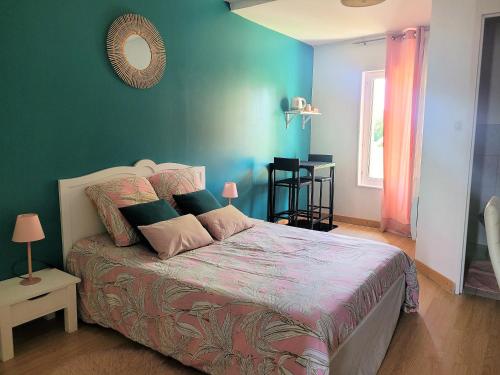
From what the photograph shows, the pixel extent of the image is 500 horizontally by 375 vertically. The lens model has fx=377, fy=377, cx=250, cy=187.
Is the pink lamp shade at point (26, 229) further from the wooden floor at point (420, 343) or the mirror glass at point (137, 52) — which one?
the mirror glass at point (137, 52)

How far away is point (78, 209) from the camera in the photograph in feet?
8.79

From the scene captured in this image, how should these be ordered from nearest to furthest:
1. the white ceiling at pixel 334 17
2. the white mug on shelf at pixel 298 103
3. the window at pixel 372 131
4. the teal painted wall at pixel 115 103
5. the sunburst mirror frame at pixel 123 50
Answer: the teal painted wall at pixel 115 103 → the sunburst mirror frame at pixel 123 50 → the white ceiling at pixel 334 17 → the white mug on shelf at pixel 298 103 → the window at pixel 372 131

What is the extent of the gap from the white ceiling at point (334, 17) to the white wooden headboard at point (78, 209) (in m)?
2.19

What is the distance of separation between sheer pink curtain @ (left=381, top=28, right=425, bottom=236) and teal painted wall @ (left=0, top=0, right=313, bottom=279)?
4.60ft

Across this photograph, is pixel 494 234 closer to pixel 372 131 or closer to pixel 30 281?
pixel 30 281

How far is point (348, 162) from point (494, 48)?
2.12 metres

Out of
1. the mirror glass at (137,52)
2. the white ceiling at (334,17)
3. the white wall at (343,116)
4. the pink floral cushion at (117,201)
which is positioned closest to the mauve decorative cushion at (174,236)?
Answer: the pink floral cushion at (117,201)

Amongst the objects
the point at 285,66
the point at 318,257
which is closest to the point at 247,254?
the point at 318,257

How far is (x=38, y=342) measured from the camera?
2.33m

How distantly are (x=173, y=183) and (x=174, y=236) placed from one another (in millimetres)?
704

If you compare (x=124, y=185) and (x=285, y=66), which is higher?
(x=285, y=66)

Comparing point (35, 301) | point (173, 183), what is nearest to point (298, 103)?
point (173, 183)

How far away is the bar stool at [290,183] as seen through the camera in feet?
14.3

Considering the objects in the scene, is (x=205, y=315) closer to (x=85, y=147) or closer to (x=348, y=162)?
(x=85, y=147)
